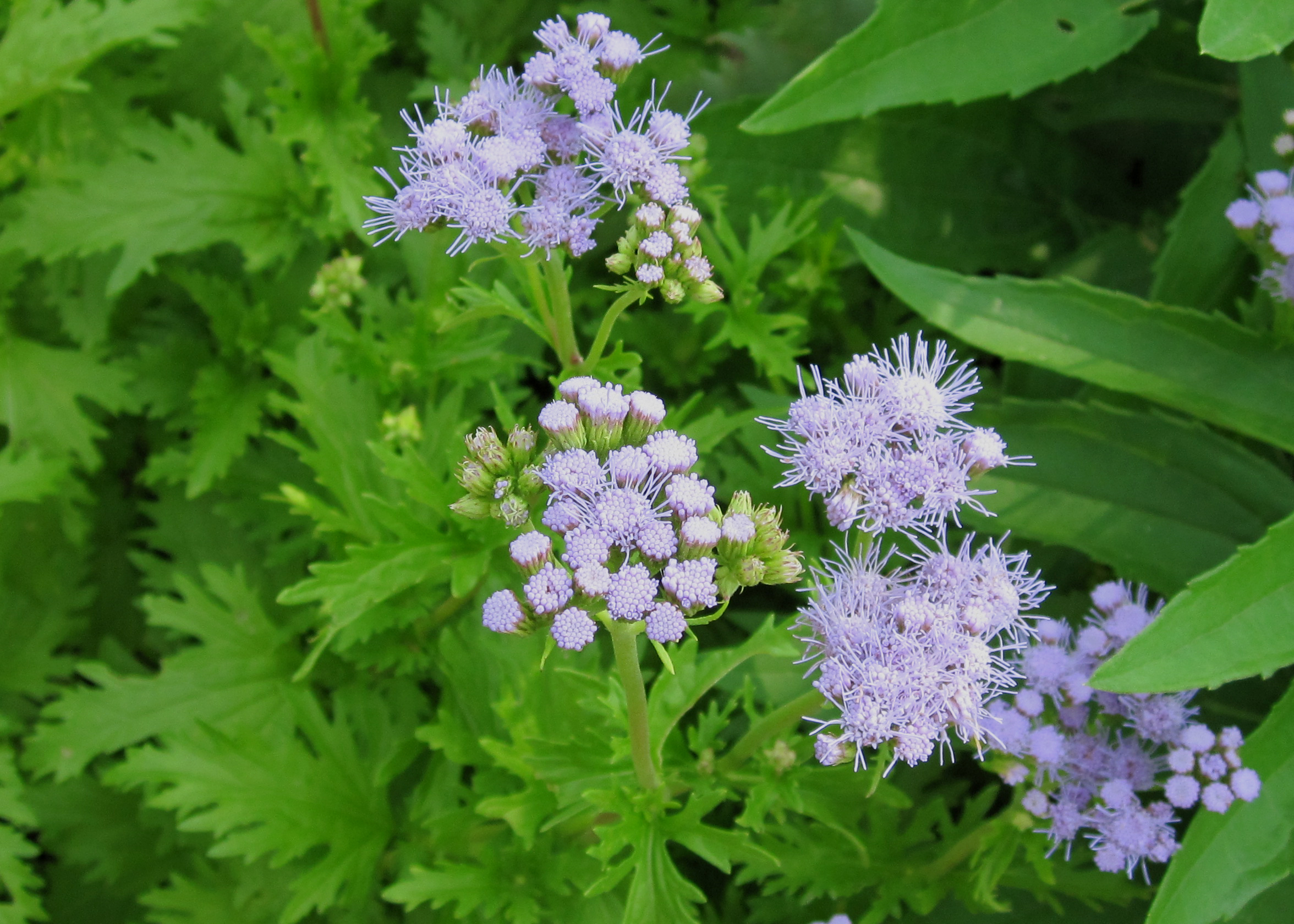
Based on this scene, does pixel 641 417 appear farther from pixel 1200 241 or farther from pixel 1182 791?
pixel 1200 241

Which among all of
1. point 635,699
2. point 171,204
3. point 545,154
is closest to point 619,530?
point 635,699

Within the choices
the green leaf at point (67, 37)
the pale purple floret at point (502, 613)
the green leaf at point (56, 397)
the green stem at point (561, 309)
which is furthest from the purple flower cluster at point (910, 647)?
the green leaf at point (67, 37)

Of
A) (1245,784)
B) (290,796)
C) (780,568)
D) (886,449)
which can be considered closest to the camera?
(780,568)

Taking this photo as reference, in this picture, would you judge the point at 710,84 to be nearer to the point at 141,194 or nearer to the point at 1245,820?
the point at 141,194

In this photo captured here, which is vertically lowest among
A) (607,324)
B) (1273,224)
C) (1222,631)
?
(1222,631)

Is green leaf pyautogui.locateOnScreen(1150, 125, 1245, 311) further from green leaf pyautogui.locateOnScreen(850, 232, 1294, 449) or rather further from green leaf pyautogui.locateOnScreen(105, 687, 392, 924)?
green leaf pyautogui.locateOnScreen(105, 687, 392, 924)
